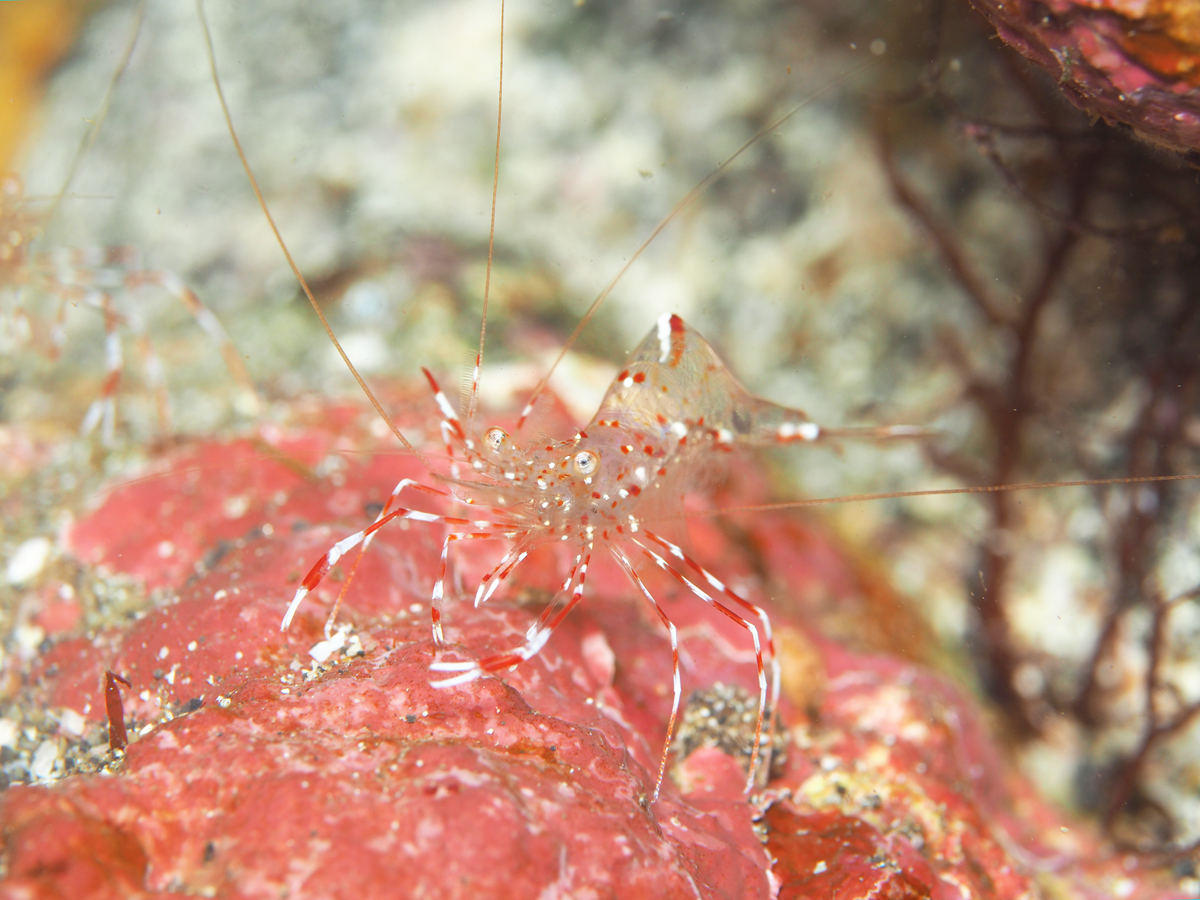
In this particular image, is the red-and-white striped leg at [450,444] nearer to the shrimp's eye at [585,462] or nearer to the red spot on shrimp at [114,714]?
the shrimp's eye at [585,462]

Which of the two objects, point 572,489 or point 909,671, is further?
point 909,671

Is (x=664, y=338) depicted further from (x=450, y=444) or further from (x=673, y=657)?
(x=673, y=657)

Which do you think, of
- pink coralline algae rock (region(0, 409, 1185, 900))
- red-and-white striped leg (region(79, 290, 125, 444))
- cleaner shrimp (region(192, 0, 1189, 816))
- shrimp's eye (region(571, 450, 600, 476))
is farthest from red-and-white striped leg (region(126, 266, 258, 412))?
shrimp's eye (region(571, 450, 600, 476))

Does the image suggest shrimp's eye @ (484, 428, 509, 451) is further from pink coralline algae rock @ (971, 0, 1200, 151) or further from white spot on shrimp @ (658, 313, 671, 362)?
pink coralline algae rock @ (971, 0, 1200, 151)

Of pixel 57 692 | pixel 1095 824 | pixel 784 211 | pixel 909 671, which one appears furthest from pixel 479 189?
pixel 1095 824

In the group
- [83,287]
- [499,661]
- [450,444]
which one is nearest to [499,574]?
[499,661]

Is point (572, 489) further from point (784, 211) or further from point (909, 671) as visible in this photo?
point (784, 211)

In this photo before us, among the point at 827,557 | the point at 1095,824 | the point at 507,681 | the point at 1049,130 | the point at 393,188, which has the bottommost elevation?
the point at 1095,824
